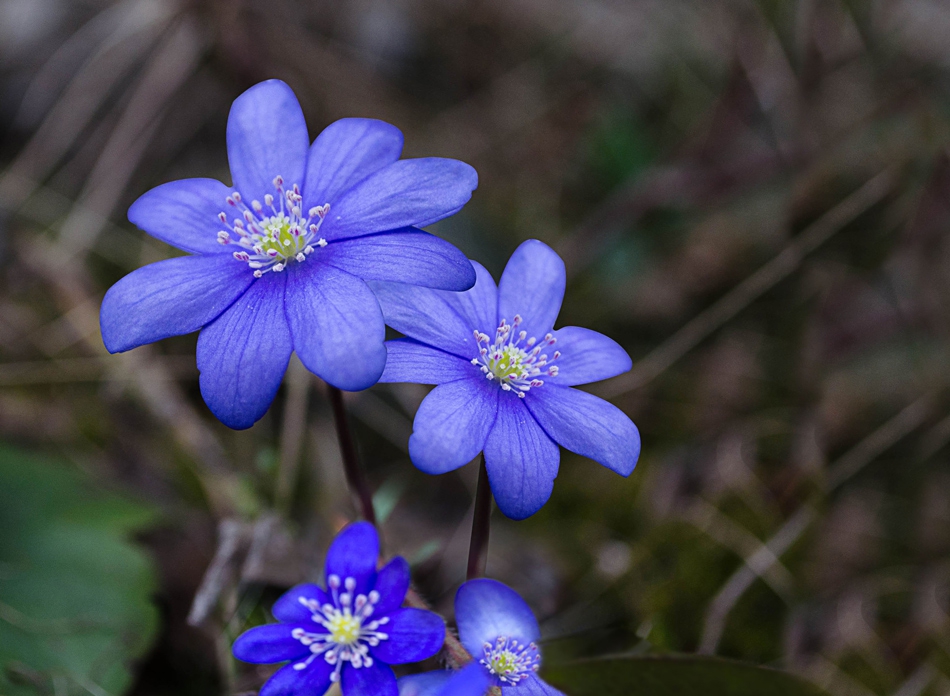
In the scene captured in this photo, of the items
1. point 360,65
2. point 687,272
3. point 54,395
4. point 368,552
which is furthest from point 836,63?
point 54,395

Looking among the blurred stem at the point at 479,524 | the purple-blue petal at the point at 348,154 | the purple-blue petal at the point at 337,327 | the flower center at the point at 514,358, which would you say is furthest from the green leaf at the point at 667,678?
the purple-blue petal at the point at 348,154

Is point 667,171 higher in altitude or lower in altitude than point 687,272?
higher

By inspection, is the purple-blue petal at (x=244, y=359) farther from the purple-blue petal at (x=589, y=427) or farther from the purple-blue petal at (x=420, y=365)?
the purple-blue petal at (x=589, y=427)

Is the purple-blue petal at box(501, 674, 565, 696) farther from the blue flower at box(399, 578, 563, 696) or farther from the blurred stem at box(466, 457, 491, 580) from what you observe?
the blurred stem at box(466, 457, 491, 580)

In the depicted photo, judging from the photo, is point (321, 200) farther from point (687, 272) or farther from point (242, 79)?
point (242, 79)

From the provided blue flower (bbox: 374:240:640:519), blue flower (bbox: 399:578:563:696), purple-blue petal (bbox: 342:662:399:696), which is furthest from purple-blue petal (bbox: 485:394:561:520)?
purple-blue petal (bbox: 342:662:399:696)

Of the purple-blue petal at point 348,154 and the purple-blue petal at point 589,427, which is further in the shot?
the purple-blue petal at point 348,154

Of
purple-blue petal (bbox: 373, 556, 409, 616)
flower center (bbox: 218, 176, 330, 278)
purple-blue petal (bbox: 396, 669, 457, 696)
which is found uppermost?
flower center (bbox: 218, 176, 330, 278)
